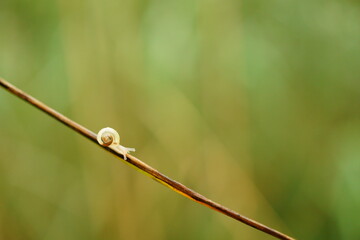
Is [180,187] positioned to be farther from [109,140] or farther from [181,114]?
[181,114]

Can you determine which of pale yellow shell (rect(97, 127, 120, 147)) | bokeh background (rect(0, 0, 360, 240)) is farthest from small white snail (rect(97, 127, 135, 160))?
bokeh background (rect(0, 0, 360, 240))

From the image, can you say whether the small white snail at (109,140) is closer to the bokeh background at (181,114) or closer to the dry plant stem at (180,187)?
the dry plant stem at (180,187)

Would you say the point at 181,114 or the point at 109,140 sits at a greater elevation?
the point at 181,114

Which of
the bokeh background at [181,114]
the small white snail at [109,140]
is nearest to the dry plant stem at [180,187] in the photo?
the small white snail at [109,140]

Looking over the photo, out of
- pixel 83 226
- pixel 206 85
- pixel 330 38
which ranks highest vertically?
pixel 330 38

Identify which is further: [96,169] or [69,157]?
[69,157]

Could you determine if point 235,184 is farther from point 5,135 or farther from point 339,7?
point 5,135

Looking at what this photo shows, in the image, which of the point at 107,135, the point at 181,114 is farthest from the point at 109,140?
the point at 181,114

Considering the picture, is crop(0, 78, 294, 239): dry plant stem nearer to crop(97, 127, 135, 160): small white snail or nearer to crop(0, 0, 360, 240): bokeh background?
crop(97, 127, 135, 160): small white snail

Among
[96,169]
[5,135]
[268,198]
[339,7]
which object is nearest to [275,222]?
[268,198]
